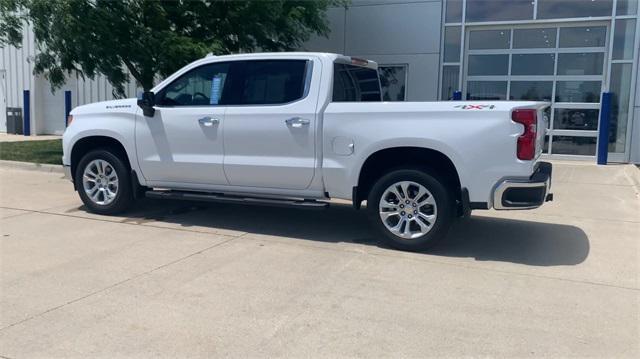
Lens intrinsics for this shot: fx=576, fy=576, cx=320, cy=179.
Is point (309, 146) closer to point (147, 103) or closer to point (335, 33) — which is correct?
point (147, 103)

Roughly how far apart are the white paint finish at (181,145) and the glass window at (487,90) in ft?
33.5

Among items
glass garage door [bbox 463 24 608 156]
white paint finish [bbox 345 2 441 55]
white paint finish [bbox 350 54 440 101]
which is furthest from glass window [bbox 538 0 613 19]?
white paint finish [bbox 350 54 440 101]

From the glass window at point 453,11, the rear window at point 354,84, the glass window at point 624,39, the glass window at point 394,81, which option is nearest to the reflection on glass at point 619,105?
the glass window at point 624,39

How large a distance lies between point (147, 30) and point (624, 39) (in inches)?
431

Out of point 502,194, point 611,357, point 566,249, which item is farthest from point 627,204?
point 611,357

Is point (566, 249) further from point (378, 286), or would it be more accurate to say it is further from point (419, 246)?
point (378, 286)

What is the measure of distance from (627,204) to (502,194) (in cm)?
450

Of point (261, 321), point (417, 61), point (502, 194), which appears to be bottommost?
point (261, 321)

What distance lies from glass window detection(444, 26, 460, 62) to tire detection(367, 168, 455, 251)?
10.2 m

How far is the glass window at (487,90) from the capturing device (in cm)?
1495

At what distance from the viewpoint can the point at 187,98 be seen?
→ 6895mm

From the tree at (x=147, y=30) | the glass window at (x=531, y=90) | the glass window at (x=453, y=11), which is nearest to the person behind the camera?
the tree at (x=147, y=30)

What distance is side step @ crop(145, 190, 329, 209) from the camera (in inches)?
245

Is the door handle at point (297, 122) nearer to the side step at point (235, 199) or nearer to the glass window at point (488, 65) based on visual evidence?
the side step at point (235, 199)
